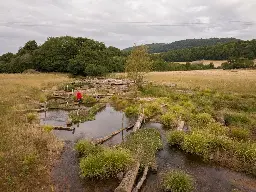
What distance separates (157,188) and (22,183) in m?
6.54

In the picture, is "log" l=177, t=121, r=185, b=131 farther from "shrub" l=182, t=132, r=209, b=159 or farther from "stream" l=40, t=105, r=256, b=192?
"shrub" l=182, t=132, r=209, b=159

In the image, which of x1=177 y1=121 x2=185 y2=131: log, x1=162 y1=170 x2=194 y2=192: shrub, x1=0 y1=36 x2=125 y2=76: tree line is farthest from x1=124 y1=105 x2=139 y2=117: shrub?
x1=0 y1=36 x2=125 y2=76: tree line

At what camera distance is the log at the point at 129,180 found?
12.1 m

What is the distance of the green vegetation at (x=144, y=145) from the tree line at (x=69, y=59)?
4330 centimetres

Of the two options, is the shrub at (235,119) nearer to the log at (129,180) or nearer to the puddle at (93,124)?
the puddle at (93,124)

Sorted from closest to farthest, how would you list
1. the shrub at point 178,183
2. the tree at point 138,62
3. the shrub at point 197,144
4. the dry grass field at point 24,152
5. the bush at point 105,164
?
the shrub at point 178,183
the dry grass field at point 24,152
the bush at point 105,164
the shrub at point 197,144
the tree at point 138,62

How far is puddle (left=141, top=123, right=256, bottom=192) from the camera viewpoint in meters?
13.6

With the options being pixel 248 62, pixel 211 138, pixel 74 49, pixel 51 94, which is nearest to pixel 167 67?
pixel 248 62

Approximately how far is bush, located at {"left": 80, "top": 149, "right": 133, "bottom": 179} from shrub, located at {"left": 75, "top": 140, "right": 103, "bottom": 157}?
1.35 meters

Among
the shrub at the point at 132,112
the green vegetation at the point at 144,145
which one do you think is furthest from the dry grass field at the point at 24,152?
the shrub at the point at 132,112

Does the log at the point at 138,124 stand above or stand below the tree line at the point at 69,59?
below

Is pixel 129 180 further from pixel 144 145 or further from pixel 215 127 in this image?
pixel 215 127

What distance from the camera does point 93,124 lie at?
24062 mm

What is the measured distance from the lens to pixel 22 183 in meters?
12.8
